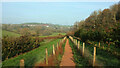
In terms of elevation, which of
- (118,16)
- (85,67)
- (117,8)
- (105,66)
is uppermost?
(117,8)

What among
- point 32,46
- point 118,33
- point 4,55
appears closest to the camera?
point 118,33

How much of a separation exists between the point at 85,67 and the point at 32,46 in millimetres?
21202

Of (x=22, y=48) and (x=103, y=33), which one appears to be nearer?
(x=103, y=33)

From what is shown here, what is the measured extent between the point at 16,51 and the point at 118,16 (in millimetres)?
38428

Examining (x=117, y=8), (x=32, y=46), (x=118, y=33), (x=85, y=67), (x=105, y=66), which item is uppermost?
(x=117, y=8)

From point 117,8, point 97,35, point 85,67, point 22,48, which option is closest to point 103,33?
point 97,35

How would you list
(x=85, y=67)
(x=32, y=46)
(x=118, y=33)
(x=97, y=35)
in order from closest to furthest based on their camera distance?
(x=85, y=67)
(x=118, y=33)
(x=97, y=35)
(x=32, y=46)

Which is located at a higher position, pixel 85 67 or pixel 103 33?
pixel 103 33

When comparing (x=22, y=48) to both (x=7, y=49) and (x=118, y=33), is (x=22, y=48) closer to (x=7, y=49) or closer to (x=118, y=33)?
(x=7, y=49)

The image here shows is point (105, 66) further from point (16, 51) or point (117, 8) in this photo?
point (117, 8)

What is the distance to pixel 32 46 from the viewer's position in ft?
89.8

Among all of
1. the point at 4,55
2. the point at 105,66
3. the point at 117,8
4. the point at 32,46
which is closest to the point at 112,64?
the point at 105,66

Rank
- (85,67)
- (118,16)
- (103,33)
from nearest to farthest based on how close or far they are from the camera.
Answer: (85,67)
(103,33)
(118,16)

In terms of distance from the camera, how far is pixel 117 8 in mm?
45406
